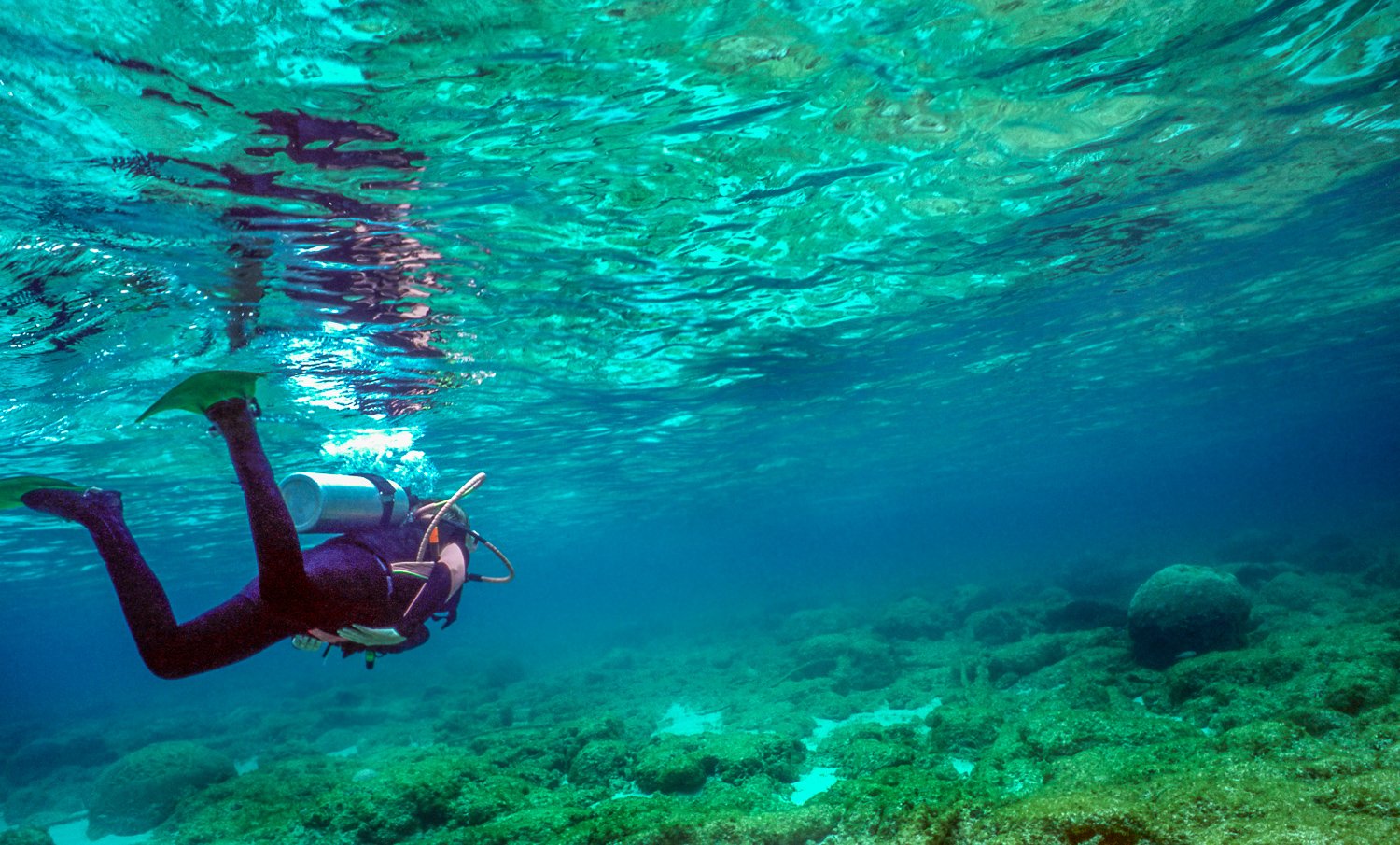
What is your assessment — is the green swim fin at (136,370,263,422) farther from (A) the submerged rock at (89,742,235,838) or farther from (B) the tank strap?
(A) the submerged rock at (89,742,235,838)

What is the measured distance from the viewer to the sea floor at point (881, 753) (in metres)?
5.58

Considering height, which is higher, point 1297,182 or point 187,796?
point 1297,182

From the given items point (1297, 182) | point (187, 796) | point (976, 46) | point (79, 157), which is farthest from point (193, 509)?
point (1297, 182)

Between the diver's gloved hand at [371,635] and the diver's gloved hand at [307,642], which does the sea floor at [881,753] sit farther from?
the diver's gloved hand at [307,642]

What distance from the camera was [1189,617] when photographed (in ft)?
43.3

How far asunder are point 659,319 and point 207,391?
11.3 m

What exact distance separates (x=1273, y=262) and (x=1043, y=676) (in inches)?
568

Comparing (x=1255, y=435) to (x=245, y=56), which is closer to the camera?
(x=245, y=56)

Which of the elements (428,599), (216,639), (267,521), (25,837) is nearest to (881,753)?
(428,599)

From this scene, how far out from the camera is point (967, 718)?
11.6 meters

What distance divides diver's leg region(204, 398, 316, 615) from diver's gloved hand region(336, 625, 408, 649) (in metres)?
0.59

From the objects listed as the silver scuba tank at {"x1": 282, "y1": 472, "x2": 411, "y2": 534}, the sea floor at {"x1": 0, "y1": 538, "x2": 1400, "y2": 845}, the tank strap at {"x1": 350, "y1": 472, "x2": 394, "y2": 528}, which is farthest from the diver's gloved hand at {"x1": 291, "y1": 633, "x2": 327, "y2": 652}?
the sea floor at {"x1": 0, "y1": 538, "x2": 1400, "y2": 845}

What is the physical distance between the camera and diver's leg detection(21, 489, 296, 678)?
14.4 ft

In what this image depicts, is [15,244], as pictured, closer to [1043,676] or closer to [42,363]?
[42,363]
